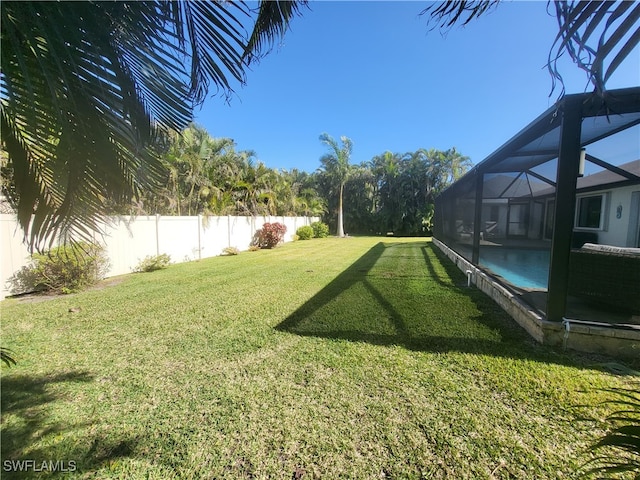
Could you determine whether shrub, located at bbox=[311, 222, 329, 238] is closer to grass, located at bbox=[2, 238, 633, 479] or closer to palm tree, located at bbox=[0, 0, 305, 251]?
grass, located at bbox=[2, 238, 633, 479]

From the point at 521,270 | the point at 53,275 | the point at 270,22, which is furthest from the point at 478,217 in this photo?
the point at 53,275

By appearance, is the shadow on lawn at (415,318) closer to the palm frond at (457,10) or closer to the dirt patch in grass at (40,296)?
the palm frond at (457,10)

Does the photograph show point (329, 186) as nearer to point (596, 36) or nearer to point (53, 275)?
point (53, 275)

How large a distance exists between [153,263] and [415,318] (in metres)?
7.75

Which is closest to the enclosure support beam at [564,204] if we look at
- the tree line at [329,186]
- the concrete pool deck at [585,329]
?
the concrete pool deck at [585,329]

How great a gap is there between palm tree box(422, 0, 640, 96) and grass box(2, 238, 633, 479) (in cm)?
207

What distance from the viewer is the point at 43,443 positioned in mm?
1940

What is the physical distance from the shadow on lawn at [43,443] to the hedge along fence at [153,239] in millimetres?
2691

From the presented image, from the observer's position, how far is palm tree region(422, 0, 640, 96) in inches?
29.2

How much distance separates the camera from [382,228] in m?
25.0

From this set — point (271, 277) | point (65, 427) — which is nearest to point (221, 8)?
point (65, 427)

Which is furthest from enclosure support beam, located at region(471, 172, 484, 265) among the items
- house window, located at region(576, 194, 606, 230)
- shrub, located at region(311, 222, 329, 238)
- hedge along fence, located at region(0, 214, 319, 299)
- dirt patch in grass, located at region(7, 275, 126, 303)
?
shrub, located at region(311, 222, 329, 238)

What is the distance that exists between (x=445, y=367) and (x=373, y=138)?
2352 cm

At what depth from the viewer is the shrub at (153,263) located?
→ 8117 mm
